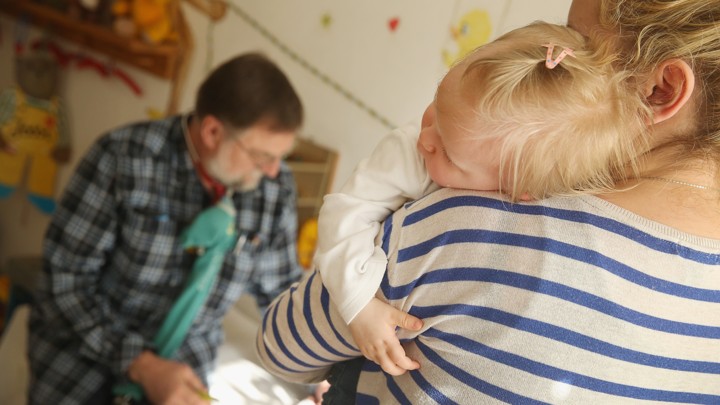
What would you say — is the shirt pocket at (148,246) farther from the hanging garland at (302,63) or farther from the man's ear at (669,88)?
the man's ear at (669,88)

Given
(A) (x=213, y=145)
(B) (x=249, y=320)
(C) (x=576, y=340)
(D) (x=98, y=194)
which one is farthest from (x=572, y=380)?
(B) (x=249, y=320)

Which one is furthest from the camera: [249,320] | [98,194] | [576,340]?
[249,320]

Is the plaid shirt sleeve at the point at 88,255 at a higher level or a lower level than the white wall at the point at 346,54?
lower

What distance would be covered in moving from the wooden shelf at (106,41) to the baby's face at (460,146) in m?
2.06

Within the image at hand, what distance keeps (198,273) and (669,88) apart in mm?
1217

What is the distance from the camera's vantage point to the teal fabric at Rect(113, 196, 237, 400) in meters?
1.53

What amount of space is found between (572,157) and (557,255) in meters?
0.11

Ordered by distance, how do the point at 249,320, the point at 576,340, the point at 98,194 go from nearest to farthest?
the point at 576,340, the point at 98,194, the point at 249,320

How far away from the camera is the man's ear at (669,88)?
546 millimetres

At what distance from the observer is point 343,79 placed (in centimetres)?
208

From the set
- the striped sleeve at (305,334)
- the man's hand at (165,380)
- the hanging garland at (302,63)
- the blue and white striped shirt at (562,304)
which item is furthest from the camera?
the hanging garland at (302,63)

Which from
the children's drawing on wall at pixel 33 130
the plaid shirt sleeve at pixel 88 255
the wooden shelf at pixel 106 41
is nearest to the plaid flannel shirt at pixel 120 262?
the plaid shirt sleeve at pixel 88 255

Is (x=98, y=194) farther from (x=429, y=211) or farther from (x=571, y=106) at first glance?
(x=571, y=106)

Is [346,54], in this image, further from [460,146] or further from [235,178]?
[460,146]
